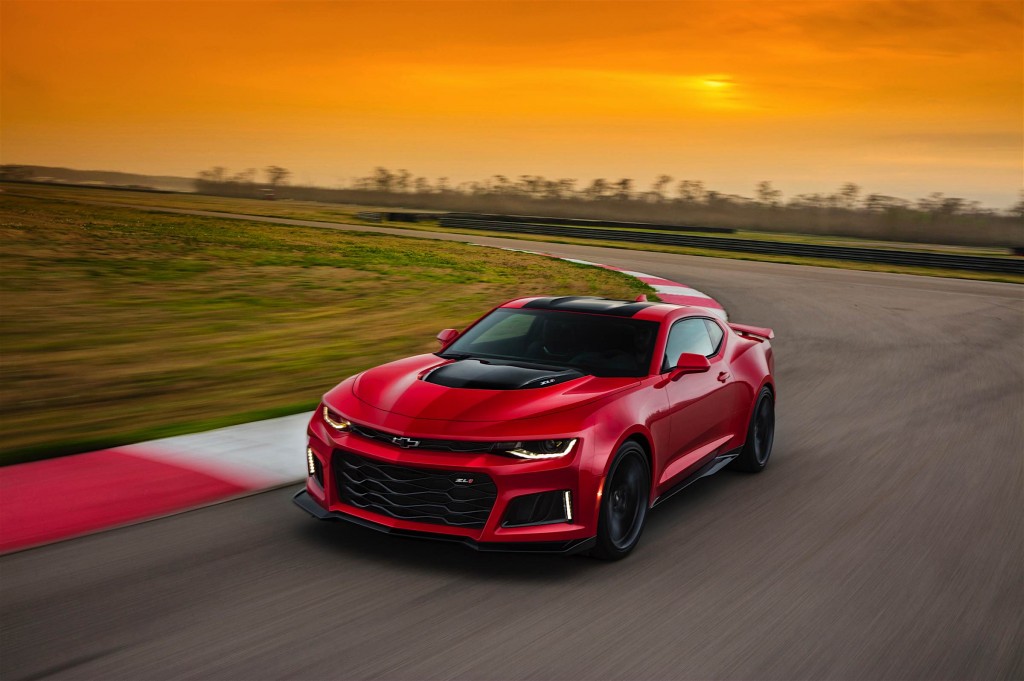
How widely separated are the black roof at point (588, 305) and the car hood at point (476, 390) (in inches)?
32.7

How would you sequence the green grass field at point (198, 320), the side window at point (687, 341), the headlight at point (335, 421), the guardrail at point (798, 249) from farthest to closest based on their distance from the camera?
the guardrail at point (798, 249) < the green grass field at point (198, 320) < the side window at point (687, 341) < the headlight at point (335, 421)

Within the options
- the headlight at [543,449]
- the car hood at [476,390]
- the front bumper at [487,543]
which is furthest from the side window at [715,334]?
the front bumper at [487,543]

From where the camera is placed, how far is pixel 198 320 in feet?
47.8

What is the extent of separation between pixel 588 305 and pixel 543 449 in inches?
75.7

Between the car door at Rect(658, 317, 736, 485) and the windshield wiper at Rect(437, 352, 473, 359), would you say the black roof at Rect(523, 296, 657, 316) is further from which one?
the windshield wiper at Rect(437, 352, 473, 359)

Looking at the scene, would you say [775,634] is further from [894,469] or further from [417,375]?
[894,469]

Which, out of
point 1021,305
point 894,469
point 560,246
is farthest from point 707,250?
point 894,469

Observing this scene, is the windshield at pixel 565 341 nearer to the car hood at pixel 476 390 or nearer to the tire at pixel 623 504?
the car hood at pixel 476 390

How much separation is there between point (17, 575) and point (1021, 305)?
2397 cm

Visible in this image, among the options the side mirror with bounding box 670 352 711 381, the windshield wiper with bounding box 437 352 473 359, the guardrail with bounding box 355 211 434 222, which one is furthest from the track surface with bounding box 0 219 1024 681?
the guardrail with bounding box 355 211 434 222

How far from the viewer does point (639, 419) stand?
5426 millimetres

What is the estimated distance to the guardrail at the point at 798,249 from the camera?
36656mm

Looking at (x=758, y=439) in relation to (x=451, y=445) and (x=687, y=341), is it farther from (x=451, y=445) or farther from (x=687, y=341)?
(x=451, y=445)

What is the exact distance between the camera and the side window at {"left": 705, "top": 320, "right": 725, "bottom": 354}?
23.0ft
